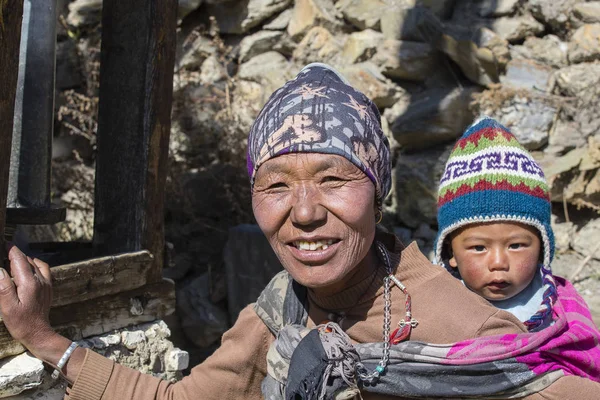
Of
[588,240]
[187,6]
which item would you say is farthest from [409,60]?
[187,6]

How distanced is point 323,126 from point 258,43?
420 cm

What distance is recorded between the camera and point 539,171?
265 centimetres

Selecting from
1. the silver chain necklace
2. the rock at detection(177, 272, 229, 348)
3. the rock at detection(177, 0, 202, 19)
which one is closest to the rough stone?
the rock at detection(177, 272, 229, 348)

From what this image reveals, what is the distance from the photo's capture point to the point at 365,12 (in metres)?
5.69

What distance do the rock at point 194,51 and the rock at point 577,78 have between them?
274cm

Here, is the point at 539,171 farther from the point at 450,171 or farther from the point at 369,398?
the point at 369,398

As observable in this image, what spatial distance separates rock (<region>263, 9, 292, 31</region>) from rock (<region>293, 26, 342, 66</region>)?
27cm

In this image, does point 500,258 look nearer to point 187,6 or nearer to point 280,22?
point 280,22

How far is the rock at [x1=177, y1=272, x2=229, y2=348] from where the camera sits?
5445 mm

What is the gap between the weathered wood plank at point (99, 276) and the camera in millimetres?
2721

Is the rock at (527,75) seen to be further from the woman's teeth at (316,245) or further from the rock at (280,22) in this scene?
the woman's teeth at (316,245)

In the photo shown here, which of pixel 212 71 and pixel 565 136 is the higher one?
pixel 212 71

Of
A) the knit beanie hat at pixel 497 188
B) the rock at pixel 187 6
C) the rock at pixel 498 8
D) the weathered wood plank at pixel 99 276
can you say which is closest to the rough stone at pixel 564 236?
the rock at pixel 498 8

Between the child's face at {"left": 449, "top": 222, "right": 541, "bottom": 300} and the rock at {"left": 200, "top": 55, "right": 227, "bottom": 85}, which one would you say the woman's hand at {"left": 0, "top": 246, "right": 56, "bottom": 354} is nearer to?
the child's face at {"left": 449, "top": 222, "right": 541, "bottom": 300}
